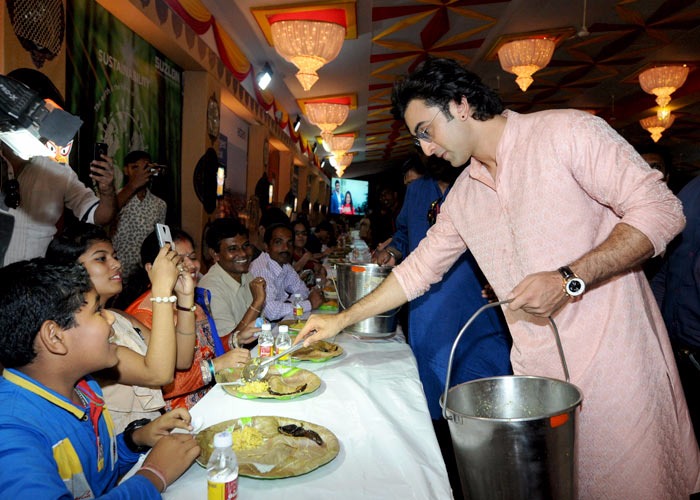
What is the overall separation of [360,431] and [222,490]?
0.58 meters

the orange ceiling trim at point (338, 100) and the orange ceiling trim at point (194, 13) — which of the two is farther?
the orange ceiling trim at point (338, 100)

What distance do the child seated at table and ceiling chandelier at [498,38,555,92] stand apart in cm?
670

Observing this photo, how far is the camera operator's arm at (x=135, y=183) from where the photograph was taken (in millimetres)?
3948

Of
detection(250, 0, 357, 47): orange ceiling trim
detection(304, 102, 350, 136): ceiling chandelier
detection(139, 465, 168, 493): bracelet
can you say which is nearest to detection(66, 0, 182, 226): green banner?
detection(250, 0, 357, 47): orange ceiling trim

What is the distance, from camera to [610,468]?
1.57m

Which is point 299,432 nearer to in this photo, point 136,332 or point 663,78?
point 136,332

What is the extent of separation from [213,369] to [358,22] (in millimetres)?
5370

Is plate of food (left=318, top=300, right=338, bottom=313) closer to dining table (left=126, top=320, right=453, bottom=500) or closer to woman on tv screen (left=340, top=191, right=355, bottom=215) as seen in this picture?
dining table (left=126, top=320, right=453, bottom=500)

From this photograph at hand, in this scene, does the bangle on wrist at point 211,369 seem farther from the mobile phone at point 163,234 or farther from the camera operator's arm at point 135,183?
the camera operator's arm at point 135,183

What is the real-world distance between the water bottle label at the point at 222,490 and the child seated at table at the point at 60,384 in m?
0.15

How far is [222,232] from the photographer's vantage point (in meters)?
3.46

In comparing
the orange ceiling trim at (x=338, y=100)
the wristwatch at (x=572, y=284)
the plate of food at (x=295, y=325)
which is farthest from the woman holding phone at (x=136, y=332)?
the orange ceiling trim at (x=338, y=100)

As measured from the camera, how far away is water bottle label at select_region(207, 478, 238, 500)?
1.10 m

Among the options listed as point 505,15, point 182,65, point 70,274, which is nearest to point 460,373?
point 70,274
